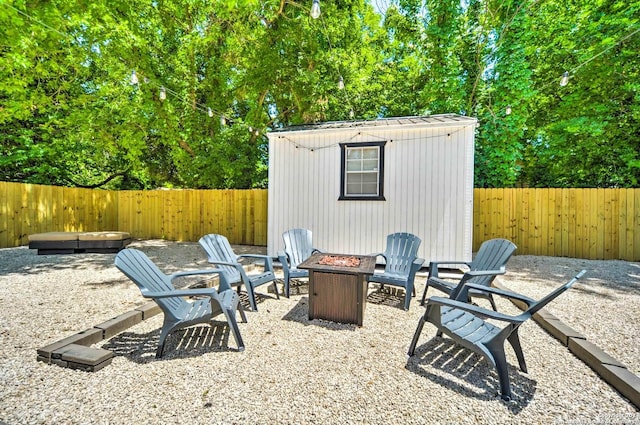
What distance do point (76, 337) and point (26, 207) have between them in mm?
7750

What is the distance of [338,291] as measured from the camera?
308cm

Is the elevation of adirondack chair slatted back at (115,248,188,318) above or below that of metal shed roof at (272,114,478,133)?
below

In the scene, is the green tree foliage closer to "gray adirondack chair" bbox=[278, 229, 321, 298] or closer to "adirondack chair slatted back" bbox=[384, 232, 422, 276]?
"gray adirondack chair" bbox=[278, 229, 321, 298]

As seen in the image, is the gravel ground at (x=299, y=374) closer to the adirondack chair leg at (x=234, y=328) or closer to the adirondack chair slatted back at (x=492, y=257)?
the adirondack chair leg at (x=234, y=328)

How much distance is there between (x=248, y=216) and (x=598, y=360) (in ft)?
25.4

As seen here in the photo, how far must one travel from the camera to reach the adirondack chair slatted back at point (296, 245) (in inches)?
166

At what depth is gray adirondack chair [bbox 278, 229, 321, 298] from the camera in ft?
12.6

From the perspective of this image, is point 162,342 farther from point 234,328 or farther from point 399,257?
point 399,257

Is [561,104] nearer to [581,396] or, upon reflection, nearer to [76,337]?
[581,396]

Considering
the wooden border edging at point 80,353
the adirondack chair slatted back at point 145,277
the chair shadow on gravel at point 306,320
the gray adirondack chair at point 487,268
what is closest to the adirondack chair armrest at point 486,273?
the gray adirondack chair at point 487,268

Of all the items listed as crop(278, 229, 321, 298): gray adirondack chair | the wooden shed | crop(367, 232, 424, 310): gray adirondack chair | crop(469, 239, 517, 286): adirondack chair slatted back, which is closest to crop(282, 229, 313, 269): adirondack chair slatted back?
crop(278, 229, 321, 298): gray adirondack chair

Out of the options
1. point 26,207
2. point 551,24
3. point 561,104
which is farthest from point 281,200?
point 551,24

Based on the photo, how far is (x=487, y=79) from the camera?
952cm

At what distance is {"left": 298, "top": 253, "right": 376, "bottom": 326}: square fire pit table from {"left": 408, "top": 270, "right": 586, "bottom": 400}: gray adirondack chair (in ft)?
2.38
